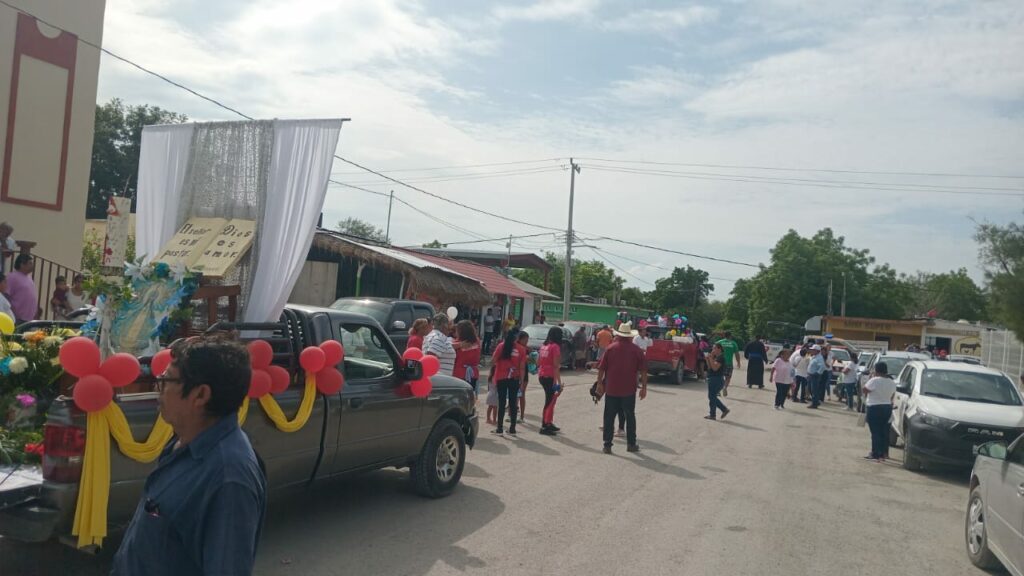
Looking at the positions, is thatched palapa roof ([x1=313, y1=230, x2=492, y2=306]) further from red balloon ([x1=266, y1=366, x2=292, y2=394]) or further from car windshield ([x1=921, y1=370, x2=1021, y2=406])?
red balloon ([x1=266, y1=366, x2=292, y2=394])

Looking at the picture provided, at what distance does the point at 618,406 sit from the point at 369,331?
4.80 meters

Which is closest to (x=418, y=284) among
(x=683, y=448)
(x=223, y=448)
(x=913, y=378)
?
(x=683, y=448)

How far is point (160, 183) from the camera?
7.43 metres

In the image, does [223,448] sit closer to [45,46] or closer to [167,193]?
[167,193]

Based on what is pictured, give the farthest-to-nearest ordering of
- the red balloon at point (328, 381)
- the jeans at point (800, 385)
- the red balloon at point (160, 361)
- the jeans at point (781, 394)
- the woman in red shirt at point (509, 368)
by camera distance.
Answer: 1. the jeans at point (800, 385)
2. the jeans at point (781, 394)
3. the woman in red shirt at point (509, 368)
4. the red balloon at point (328, 381)
5. the red balloon at point (160, 361)

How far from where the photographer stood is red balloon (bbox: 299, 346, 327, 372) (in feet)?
19.0

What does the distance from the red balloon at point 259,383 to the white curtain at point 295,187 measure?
72.9 inches

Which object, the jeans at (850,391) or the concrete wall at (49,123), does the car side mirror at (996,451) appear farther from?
the concrete wall at (49,123)

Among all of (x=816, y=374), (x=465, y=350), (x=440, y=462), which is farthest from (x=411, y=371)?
(x=816, y=374)

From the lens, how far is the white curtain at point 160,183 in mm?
7324

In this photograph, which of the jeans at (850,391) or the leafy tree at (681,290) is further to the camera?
the leafy tree at (681,290)

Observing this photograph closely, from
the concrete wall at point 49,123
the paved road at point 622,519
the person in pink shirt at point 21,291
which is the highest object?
the concrete wall at point 49,123

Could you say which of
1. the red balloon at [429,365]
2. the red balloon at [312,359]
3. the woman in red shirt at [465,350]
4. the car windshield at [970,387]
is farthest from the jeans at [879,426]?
the red balloon at [312,359]

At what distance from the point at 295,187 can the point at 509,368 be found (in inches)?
196
